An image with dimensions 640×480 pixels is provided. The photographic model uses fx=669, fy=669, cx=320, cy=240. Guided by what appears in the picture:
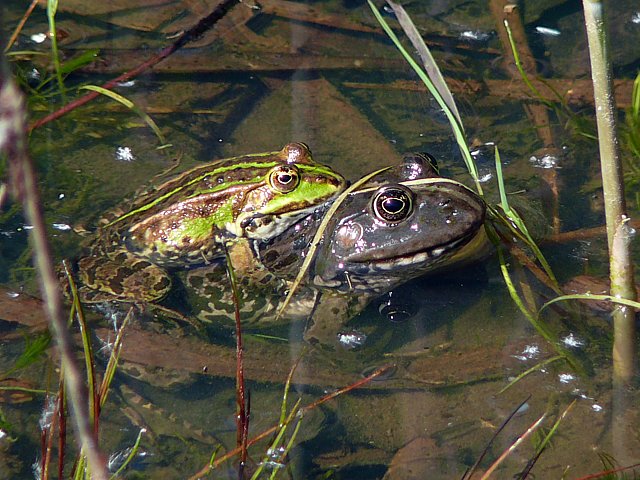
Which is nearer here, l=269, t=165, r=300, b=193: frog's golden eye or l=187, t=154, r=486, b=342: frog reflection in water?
l=187, t=154, r=486, b=342: frog reflection in water

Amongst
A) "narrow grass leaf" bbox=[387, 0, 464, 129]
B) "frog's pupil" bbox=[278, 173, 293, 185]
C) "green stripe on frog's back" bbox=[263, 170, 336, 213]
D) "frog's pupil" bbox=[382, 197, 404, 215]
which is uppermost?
"narrow grass leaf" bbox=[387, 0, 464, 129]

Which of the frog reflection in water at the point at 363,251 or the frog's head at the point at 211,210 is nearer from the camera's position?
the frog reflection in water at the point at 363,251

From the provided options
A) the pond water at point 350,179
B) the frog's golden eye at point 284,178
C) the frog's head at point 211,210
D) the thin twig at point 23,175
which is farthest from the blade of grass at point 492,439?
the thin twig at point 23,175

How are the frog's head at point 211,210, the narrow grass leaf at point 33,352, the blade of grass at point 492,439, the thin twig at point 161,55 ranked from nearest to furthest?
the blade of grass at point 492,439 → the narrow grass leaf at point 33,352 → the frog's head at point 211,210 → the thin twig at point 161,55

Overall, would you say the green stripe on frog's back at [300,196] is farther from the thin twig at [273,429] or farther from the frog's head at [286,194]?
the thin twig at [273,429]

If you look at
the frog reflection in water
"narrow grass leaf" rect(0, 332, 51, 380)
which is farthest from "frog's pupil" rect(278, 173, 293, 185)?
"narrow grass leaf" rect(0, 332, 51, 380)

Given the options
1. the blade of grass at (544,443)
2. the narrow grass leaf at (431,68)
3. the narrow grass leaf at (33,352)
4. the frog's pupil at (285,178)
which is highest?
the narrow grass leaf at (431,68)

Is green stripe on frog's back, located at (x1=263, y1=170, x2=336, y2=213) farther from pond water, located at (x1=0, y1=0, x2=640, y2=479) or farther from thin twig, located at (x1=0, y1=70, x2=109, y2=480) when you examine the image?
thin twig, located at (x1=0, y1=70, x2=109, y2=480)

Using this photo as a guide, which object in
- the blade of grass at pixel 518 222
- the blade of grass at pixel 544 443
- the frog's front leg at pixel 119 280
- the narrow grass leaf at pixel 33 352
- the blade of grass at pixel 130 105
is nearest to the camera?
the blade of grass at pixel 544 443
